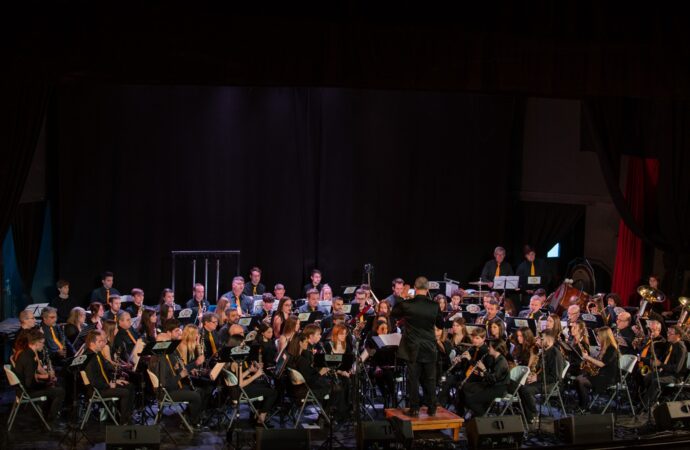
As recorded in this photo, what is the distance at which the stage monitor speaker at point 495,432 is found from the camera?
1009 cm

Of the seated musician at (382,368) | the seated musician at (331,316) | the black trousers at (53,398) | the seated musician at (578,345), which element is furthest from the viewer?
the seated musician at (331,316)

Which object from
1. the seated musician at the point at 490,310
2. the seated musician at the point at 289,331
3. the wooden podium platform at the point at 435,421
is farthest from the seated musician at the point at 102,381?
the seated musician at the point at 490,310

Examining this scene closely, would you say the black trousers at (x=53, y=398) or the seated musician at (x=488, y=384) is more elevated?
the seated musician at (x=488, y=384)

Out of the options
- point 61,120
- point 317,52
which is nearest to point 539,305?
point 317,52

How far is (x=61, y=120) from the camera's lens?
16.6m

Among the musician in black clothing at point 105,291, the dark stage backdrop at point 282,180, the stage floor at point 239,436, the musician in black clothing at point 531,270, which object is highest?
the dark stage backdrop at point 282,180

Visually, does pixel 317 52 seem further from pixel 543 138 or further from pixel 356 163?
pixel 543 138

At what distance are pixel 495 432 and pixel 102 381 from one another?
196 inches

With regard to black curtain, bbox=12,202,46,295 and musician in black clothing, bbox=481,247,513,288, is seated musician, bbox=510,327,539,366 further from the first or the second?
black curtain, bbox=12,202,46,295

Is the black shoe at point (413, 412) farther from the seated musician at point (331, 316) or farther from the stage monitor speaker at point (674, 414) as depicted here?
the stage monitor speaker at point (674, 414)

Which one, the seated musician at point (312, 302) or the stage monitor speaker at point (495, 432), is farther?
the seated musician at point (312, 302)

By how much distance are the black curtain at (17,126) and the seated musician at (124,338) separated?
215 centimetres

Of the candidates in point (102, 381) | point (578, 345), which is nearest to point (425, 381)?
point (578, 345)

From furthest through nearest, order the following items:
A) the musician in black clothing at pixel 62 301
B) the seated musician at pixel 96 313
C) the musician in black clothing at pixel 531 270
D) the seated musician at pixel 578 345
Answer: the musician in black clothing at pixel 531 270 < the musician in black clothing at pixel 62 301 < the seated musician at pixel 96 313 < the seated musician at pixel 578 345
